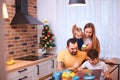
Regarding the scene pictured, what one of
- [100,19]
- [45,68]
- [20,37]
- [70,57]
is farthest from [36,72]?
[100,19]

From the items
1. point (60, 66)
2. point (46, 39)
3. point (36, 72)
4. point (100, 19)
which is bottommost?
point (36, 72)

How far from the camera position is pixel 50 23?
169 inches

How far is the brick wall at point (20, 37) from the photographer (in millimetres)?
3578

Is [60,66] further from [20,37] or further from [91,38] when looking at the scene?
[20,37]

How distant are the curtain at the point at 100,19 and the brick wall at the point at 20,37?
1.96 feet

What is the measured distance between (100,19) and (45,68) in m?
1.45

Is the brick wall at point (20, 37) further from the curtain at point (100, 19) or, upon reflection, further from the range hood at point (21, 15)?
the curtain at point (100, 19)

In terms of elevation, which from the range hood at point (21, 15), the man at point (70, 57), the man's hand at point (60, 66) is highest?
the range hood at point (21, 15)

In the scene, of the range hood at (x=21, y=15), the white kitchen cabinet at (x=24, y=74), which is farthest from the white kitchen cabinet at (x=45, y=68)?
the range hood at (x=21, y=15)

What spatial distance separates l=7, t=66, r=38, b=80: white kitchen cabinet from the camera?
2.83 m

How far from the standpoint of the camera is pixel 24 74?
310cm

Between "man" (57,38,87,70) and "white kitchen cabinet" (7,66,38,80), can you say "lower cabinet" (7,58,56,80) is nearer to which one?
"white kitchen cabinet" (7,66,38,80)

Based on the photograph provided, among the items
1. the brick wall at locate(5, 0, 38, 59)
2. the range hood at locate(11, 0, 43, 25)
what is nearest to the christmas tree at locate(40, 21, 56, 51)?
the brick wall at locate(5, 0, 38, 59)

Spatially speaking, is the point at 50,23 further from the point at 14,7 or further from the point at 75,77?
the point at 75,77
